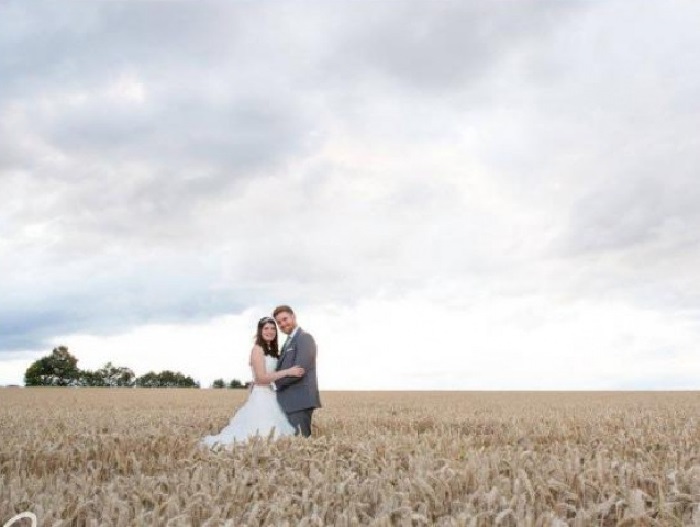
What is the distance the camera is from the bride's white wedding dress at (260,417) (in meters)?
10.2

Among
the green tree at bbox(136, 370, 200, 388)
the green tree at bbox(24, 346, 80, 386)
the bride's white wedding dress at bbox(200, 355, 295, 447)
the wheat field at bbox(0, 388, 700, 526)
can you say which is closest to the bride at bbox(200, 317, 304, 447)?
the bride's white wedding dress at bbox(200, 355, 295, 447)

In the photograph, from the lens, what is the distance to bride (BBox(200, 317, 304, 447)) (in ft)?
33.3

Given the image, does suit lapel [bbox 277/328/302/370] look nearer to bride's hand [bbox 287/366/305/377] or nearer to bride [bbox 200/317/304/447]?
bride [bbox 200/317/304/447]

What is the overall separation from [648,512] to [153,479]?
3.49 m

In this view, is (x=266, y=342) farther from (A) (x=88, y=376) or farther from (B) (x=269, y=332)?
(A) (x=88, y=376)

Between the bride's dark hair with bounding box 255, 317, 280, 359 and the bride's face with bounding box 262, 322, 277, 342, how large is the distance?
1.7 inches

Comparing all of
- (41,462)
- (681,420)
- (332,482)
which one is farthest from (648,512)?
(681,420)

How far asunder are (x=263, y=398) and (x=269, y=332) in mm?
956

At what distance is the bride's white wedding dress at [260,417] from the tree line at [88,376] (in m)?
43.9

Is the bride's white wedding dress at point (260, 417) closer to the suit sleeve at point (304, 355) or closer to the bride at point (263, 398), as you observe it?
the bride at point (263, 398)

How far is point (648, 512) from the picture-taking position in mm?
4582

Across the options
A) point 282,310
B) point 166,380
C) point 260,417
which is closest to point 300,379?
point 260,417

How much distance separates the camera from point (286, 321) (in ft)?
34.2

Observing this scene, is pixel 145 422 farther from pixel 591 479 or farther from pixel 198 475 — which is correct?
pixel 591 479
